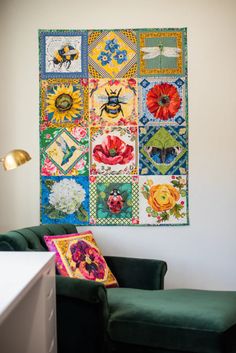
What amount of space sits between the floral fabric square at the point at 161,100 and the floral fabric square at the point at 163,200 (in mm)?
445

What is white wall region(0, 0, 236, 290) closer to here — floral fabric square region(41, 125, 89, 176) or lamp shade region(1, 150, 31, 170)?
floral fabric square region(41, 125, 89, 176)

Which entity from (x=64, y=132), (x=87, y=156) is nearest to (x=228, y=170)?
(x=87, y=156)

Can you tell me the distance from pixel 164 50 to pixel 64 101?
85cm

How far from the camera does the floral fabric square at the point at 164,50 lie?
3111 millimetres

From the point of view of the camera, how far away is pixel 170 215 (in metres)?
3.10

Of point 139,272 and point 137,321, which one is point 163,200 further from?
point 137,321

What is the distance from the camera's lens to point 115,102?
10.2 ft

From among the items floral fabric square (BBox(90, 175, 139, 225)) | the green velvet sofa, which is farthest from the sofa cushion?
floral fabric square (BBox(90, 175, 139, 225))

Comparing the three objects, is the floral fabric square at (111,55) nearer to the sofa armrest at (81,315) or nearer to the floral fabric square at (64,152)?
the floral fabric square at (64,152)

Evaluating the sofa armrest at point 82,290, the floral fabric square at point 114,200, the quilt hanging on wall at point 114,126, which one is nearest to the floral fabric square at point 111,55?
the quilt hanging on wall at point 114,126

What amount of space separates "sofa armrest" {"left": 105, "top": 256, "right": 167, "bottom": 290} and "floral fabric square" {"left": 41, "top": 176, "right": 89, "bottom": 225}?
50 centimetres

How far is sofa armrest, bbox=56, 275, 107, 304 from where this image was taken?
1.97 m

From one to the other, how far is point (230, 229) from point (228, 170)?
1.46 feet

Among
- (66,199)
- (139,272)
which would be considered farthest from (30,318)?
(66,199)
